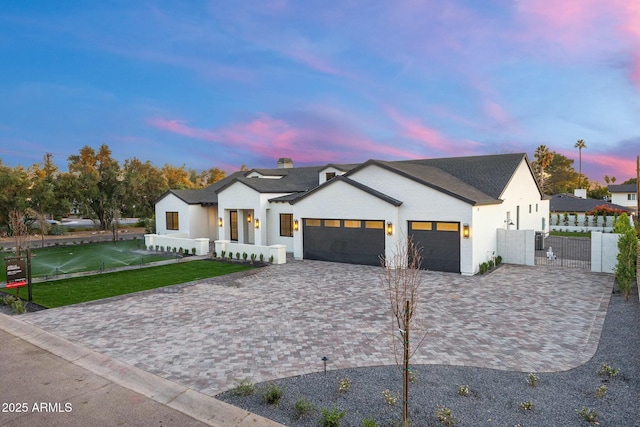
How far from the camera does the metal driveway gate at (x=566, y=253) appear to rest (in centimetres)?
1923

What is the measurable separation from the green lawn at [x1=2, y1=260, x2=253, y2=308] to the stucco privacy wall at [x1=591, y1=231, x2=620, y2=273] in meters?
16.4

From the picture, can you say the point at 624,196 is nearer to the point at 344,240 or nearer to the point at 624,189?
the point at 624,189

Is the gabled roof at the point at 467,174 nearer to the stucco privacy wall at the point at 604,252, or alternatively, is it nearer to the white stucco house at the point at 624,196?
the stucco privacy wall at the point at 604,252

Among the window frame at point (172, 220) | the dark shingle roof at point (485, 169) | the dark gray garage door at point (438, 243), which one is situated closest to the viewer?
the dark gray garage door at point (438, 243)

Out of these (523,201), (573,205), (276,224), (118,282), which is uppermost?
(523,201)

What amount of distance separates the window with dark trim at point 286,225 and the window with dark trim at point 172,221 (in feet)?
32.7

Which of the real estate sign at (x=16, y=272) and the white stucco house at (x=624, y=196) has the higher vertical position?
the white stucco house at (x=624, y=196)

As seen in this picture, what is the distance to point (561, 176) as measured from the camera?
76.9m

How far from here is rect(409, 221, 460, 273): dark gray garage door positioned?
56.5 feet

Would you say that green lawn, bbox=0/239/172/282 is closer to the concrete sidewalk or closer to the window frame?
the window frame

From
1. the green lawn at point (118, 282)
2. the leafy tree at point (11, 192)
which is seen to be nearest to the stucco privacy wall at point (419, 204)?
the green lawn at point (118, 282)

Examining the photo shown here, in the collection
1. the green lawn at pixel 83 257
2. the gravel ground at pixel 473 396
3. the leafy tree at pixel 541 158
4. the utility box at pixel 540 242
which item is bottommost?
the gravel ground at pixel 473 396

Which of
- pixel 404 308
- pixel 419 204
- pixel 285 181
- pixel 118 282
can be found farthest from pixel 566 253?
pixel 118 282

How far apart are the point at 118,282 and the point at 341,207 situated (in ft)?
36.7
